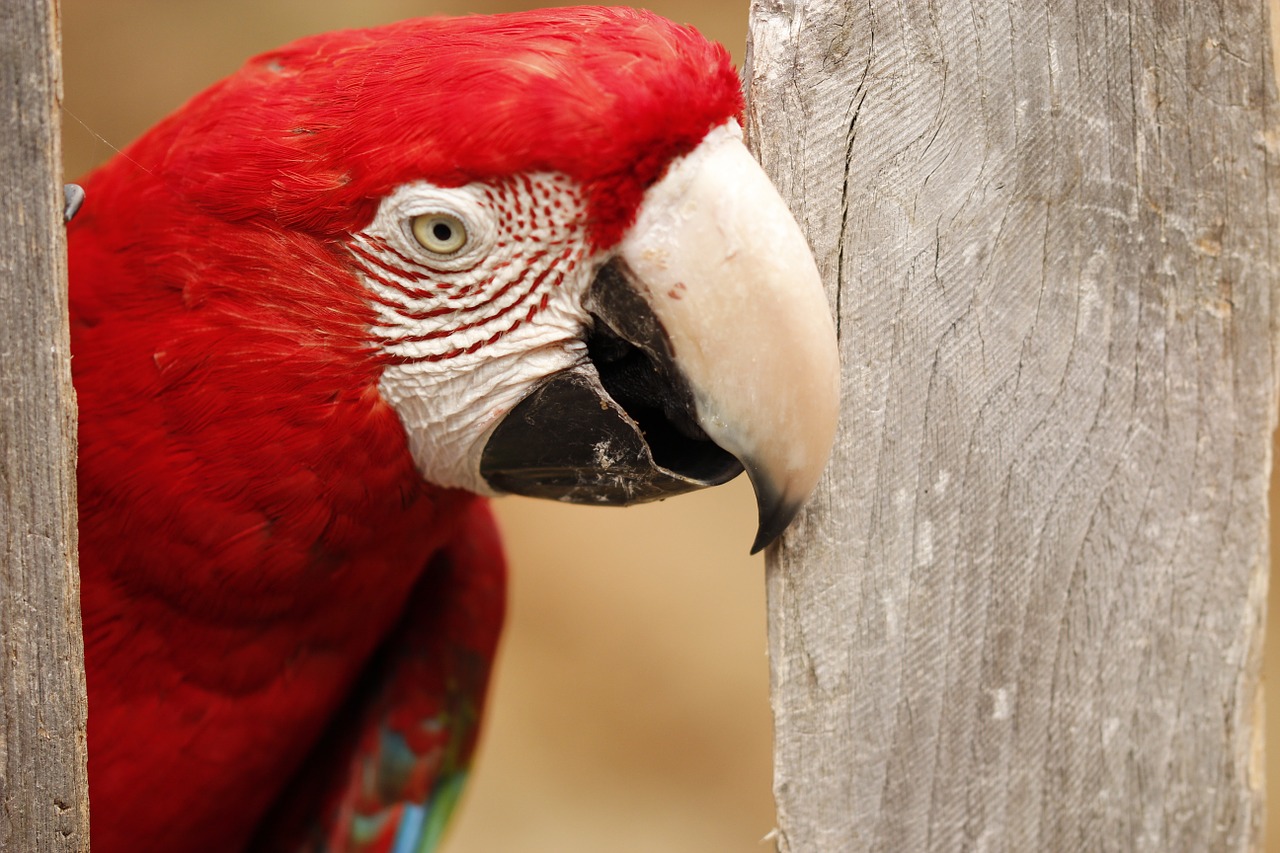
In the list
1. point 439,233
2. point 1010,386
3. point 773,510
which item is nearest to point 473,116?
point 439,233

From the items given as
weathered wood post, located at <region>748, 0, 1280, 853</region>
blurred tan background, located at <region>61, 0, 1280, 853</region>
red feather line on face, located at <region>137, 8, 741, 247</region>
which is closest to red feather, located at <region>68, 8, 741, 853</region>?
red feather line on face, located at <region>137, 8, 741, 247</region>

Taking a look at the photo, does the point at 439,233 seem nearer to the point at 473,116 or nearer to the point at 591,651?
the point at 473,116

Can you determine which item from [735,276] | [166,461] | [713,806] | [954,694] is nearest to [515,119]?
[735,276]

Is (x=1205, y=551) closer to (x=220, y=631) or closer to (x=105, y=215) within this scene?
(x=220, y=631)

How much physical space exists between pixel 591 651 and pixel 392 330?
8.48 ft

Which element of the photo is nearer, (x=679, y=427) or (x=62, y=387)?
(x=62, y=387)

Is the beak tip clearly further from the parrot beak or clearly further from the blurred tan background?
the blurred tan background

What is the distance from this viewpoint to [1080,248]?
103 cm

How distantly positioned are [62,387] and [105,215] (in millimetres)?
370

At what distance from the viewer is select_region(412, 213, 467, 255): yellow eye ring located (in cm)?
100

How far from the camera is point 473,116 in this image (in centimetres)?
95

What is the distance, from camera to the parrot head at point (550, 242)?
3.05 ft

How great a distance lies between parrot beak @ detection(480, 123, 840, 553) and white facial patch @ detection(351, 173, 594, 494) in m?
0.04

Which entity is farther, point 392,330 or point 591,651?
point 591,651
